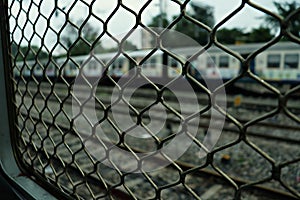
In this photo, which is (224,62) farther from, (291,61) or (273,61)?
(291,61)

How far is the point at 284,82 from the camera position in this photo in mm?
8602

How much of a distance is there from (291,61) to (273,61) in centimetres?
50

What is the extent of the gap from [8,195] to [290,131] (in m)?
5.42

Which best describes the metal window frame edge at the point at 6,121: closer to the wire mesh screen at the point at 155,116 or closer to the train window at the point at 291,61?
the wire mesh screen at the point at 155,116

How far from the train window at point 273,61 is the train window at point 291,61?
22 centimetres

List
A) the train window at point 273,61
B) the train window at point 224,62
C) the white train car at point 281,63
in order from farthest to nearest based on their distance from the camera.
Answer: the train window at point 224,62
the train window at point 273,61
the white train car at point 281,63

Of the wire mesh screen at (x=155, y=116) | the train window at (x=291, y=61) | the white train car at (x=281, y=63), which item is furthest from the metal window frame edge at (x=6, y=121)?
the train window at (x=291, y=61)

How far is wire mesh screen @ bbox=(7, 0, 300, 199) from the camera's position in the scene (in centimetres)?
57

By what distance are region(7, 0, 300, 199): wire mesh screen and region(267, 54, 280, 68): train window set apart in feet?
0.11

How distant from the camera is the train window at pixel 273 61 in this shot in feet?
27.7

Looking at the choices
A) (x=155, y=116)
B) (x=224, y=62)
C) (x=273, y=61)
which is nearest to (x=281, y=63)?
(x=273, y=61)

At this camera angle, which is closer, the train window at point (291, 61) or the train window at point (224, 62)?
the train window at point (291, 61)

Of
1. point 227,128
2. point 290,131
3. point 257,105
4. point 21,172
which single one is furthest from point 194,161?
point 257,105

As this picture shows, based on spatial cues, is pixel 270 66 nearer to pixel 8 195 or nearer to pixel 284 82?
pixel 284 82
